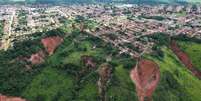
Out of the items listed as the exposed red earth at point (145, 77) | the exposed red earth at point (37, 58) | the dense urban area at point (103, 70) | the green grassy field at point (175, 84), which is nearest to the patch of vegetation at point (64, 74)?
the dense urban area at point (103, 70)

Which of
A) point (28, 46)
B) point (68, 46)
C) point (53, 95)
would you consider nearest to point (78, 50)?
point (68, 46)

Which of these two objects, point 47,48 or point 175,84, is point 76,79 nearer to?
point 175,84

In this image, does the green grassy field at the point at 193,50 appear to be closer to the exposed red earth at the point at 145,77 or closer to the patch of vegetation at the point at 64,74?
the exposed red earth at the point at 145,77

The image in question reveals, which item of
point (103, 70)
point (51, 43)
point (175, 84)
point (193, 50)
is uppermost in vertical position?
point (103, 70)

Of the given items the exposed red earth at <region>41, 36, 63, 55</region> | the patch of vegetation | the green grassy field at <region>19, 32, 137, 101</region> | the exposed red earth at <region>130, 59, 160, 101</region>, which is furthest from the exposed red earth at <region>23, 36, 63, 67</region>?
the exposed red earth at <region>130, 59, 160, 101</region>

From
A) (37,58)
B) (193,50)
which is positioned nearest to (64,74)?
(37,58)

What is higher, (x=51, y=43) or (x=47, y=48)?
(x=51, y=43)
